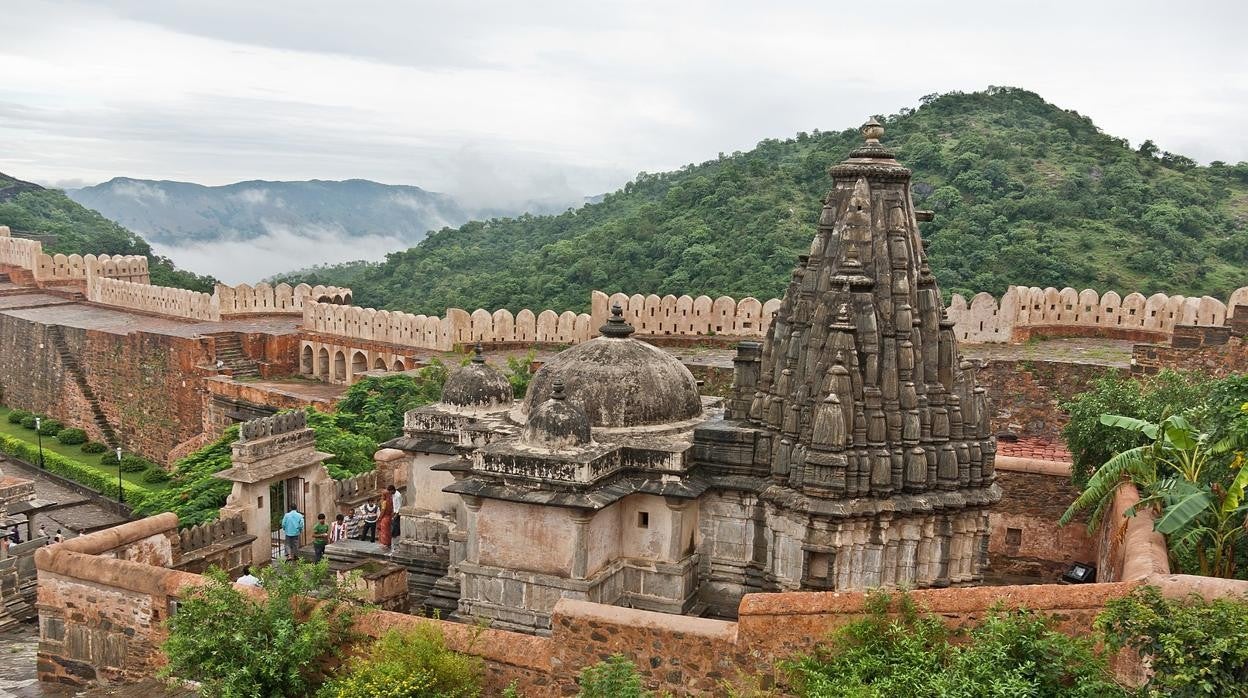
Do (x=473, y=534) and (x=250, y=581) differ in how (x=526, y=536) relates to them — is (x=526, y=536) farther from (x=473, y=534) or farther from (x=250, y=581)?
(x=250, y=581)

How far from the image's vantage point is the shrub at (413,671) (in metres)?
8.16

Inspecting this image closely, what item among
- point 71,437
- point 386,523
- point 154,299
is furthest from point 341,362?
point 386,523

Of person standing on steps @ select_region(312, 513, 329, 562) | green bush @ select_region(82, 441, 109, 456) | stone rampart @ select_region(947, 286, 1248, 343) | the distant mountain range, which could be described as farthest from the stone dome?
the distant mountain range

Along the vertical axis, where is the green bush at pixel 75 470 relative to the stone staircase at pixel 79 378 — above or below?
below

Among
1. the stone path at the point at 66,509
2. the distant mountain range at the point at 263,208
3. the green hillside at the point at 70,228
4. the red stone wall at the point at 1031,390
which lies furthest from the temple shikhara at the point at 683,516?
the distant mountain range at the point at 263,208

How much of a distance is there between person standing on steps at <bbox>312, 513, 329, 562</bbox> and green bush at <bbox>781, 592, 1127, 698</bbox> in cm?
726

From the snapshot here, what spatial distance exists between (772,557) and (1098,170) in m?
29.7

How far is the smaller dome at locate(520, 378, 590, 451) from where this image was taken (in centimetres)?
991

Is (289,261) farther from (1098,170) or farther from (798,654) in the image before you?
(798,654)

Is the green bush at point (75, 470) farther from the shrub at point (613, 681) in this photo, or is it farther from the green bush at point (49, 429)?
the shrub at point (613, 681)

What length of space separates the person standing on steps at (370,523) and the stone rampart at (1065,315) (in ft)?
43.5

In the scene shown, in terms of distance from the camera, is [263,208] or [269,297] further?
[263,208]

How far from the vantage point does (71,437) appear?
1062 inches

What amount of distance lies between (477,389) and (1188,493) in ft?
23.9
